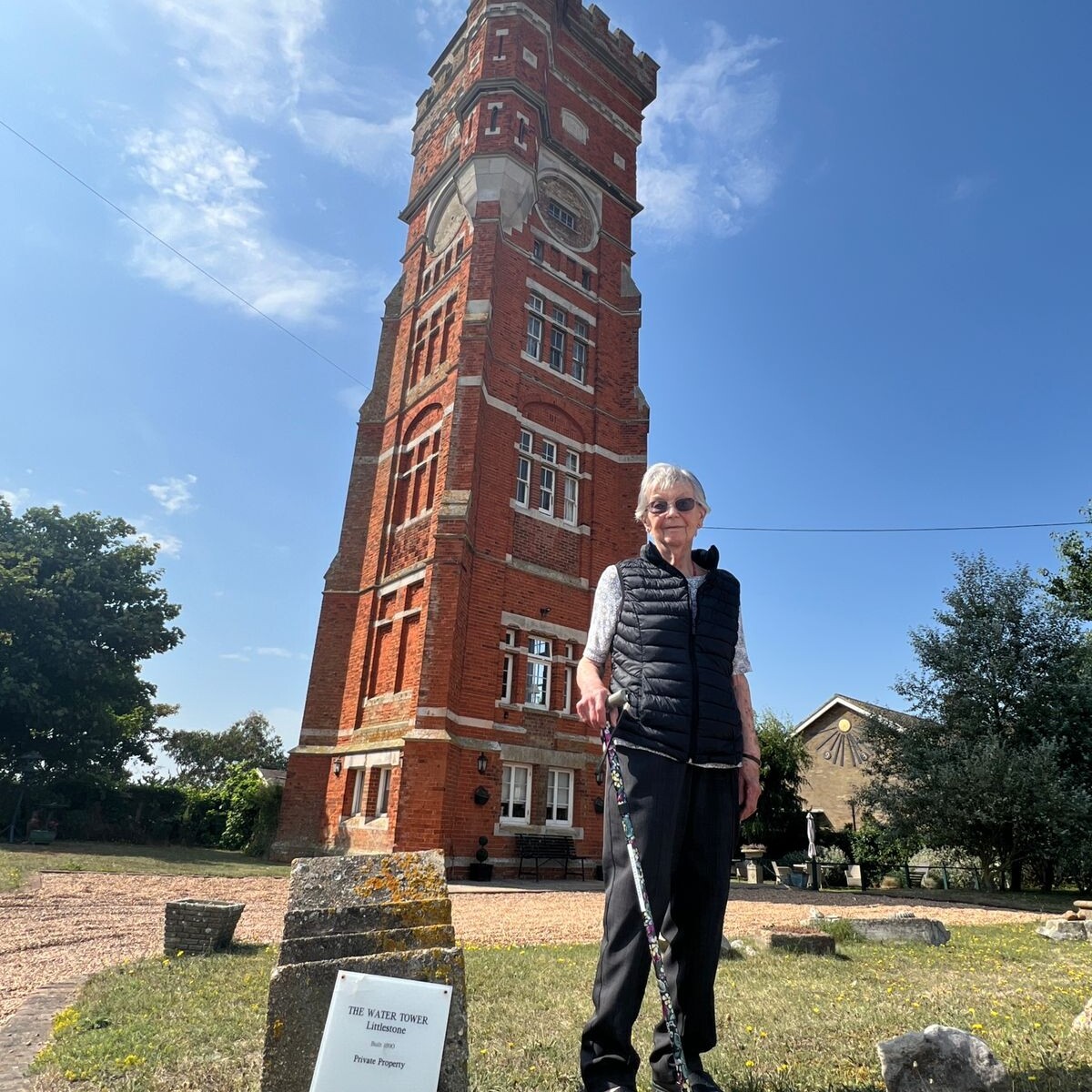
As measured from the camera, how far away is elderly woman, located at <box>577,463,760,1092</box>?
102 inches

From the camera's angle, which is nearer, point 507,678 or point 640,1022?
point 640,1022

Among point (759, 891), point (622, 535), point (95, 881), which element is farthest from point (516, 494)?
point (95, 881)

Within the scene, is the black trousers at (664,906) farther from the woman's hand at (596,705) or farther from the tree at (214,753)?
the tree at (214,753)

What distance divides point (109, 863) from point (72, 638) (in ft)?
37.0

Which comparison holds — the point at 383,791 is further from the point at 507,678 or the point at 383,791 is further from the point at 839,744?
the point at 839,744

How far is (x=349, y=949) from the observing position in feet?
8.10

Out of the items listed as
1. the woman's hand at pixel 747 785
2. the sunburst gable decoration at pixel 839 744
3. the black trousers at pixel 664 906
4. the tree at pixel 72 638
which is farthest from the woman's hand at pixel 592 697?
the sunburst gable decoration at pixel 839 744

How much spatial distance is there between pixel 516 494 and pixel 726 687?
16894 mm

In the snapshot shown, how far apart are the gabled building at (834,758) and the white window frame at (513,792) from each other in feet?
49.3

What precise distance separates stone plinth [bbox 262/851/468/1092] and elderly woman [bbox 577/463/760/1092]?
56 cm

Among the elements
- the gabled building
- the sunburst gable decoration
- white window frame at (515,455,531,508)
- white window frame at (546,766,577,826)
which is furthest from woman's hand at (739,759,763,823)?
the sunburst gable decoration

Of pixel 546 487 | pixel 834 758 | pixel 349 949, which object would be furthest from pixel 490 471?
pixel 834 758

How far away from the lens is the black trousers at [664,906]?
254cm

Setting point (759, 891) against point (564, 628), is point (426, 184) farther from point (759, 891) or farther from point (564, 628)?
point (759, 891)
